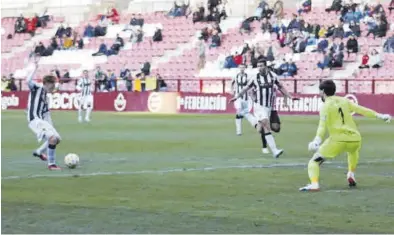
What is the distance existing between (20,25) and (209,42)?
15.8 meters

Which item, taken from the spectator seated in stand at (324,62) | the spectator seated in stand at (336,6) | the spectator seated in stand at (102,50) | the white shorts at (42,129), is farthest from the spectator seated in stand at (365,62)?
the white shorts at (42,129)

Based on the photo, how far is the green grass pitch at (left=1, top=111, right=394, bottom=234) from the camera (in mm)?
9828

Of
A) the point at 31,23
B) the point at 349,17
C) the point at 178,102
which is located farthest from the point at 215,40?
the point at 31,23

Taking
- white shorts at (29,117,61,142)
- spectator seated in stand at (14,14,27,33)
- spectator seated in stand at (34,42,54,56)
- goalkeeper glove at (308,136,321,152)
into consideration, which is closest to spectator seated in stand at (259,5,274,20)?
spectator seated in stand at (34,42,54,56)

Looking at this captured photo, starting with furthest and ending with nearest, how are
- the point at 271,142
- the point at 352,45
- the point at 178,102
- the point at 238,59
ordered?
the point at 238,59
the point at 178,102
the point at 352,45
the point at 271,142

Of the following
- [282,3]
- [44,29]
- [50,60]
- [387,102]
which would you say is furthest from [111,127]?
[44,29]

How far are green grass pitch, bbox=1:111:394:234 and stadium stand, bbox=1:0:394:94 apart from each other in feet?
61.8

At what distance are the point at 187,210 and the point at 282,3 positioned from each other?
38305 mm

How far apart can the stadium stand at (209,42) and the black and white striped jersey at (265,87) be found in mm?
19513

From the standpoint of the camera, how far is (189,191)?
12.9 meters

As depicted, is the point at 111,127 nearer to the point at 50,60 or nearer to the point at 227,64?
the point at 227,64

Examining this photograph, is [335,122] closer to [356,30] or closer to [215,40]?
[356,30]

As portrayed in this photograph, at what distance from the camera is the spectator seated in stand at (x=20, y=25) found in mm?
60375

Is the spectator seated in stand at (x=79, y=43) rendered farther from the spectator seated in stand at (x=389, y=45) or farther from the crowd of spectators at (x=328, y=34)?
the spectator seated in stand at (x=389, y=45)
